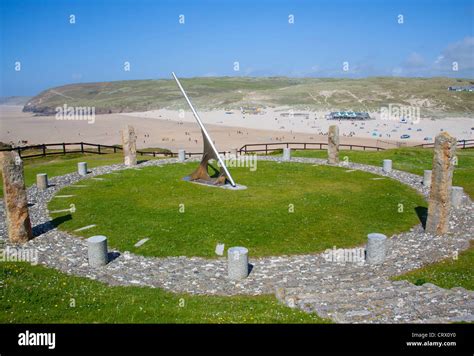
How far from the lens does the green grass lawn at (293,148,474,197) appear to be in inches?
992

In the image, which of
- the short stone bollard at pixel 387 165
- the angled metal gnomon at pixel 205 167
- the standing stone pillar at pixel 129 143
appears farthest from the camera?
the standing stone pillar at pixel 129 143

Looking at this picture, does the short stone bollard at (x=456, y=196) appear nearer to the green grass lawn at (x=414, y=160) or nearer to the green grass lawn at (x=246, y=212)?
the green grass lawn at (x=246, y=212)

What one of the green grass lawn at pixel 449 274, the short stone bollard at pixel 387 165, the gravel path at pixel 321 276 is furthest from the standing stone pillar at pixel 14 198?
the short stone bollard at pixel 387 165

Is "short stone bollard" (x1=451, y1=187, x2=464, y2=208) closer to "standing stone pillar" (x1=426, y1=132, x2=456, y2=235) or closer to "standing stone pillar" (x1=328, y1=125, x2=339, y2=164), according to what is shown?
"standing stone pillar" (x1=426, y1=132, x2=456, y2=235)

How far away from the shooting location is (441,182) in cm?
1545

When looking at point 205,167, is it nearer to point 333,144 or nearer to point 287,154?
point 287,154

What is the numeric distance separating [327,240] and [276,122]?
250 feet

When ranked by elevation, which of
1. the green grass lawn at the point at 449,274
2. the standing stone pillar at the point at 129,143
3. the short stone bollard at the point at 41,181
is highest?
the standing stone pillar at the point at 129,143

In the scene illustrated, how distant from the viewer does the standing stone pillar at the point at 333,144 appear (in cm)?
2873

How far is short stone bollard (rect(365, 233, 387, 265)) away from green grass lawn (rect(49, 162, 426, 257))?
6.18 feet

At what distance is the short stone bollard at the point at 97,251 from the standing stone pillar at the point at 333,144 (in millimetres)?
20188

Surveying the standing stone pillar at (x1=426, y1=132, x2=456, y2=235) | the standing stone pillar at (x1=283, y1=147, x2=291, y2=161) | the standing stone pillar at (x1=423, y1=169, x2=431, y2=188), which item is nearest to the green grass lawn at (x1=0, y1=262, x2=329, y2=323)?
the standing stone pillar at (x1=426, y1=132, x2=456, y2=235)

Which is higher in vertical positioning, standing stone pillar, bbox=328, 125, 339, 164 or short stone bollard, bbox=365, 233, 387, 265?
standing stone pillar, bbox=328, 125, 339, 164

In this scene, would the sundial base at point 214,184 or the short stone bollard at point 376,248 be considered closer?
the short stone bollard at point 376,248
